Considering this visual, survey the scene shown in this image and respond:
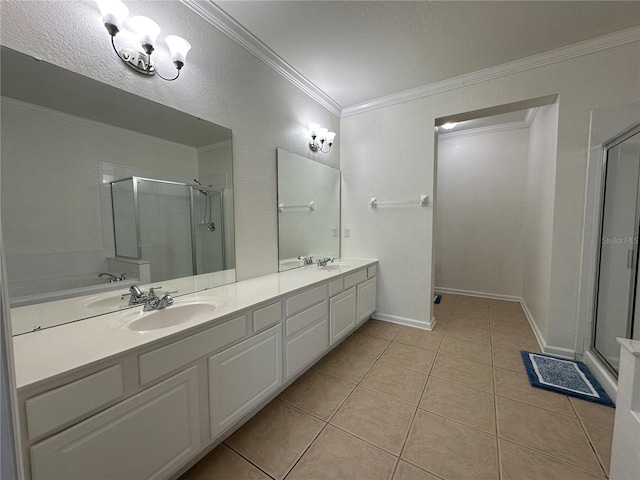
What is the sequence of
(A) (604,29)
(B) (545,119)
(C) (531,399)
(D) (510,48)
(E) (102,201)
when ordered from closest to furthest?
(E) (102,201) < (C) (531,399) < (A) (604,29) < (D) (510,48) < (B) (545,119)

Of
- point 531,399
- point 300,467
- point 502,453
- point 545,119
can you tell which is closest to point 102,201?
point 300,467

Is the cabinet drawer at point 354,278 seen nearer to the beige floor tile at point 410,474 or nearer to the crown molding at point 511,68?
the beige floor tile at point 410,474

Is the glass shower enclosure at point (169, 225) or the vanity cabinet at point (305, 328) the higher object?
the glass shower enclosure at point (169, 225)

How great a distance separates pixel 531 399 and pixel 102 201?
2.89 m

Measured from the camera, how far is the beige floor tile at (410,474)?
1220mm

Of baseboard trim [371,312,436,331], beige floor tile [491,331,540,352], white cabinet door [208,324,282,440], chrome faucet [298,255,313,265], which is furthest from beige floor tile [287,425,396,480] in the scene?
beige floor tile [491,331,540,352]

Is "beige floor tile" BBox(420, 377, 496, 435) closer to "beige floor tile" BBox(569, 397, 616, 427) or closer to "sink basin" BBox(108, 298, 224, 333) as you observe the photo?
"beige floor tile" BBox(569, 397, 616, 427)

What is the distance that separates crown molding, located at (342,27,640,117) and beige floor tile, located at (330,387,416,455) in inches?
113

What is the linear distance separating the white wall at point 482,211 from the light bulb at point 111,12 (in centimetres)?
368

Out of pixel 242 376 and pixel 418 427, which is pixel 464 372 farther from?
pixel 242 376

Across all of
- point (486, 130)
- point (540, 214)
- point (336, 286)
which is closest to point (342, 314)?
point (336, 286)

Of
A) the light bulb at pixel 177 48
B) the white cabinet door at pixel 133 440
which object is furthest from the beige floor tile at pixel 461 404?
the light bulb at pixel 177 48

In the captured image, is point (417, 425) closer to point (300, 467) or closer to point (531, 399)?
point (300, 467)

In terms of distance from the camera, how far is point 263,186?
2.16m
